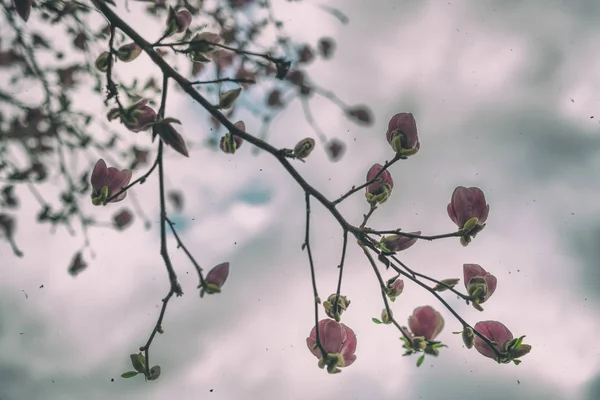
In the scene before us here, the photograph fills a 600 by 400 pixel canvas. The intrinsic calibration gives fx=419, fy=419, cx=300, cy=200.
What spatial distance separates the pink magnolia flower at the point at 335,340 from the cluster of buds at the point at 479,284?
25 centimetres

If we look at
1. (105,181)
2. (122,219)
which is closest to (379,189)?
(105,181)

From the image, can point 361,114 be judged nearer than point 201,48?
No

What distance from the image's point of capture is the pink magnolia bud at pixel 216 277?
0.70m

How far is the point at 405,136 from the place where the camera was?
0.81 meters

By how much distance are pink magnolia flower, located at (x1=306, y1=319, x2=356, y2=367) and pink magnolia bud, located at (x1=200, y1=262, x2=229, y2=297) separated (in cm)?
22

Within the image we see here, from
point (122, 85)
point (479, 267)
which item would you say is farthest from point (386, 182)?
point (122, 85)

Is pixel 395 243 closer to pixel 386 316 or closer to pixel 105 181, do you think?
pixel 386 316

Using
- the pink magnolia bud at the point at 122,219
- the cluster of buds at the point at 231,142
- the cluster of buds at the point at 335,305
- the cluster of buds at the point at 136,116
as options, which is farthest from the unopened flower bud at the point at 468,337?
the pink magnolia bud at the point at 122,219

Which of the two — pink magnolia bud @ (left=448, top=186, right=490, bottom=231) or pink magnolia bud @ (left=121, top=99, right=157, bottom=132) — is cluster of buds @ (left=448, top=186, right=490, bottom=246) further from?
pink magnolia bud @ (left=121, top=99, right=157, bottom=132)

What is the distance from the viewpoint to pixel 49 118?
1465 mm

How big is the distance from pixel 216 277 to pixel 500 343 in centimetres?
56

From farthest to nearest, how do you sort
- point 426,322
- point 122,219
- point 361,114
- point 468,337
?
point 122,219, point 361,114, point 468,337, point 426,322

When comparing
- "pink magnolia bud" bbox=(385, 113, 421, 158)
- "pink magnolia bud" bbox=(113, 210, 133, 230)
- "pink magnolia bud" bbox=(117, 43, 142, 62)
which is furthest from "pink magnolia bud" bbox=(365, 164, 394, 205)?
"pink magnolia bud" bbox=(113, 210, 133, 230)

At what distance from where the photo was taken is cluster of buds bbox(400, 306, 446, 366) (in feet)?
2.33
